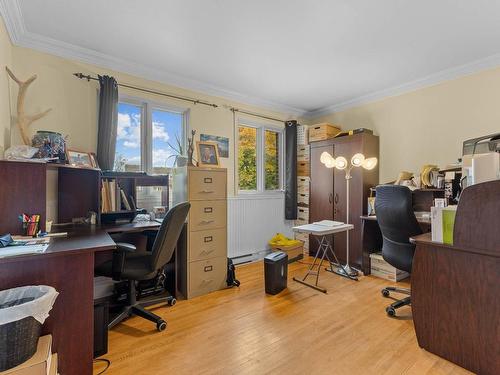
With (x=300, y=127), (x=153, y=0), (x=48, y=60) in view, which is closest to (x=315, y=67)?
(x=300, y=127)

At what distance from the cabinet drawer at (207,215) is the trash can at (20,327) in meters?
1.54

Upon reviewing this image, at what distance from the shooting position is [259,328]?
6.97 feet

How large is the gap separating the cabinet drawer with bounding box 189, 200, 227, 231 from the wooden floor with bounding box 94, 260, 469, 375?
29.4 inches

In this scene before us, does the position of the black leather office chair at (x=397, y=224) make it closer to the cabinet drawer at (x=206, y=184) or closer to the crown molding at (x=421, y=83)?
the cabinet drawer at (x=206, y=184)

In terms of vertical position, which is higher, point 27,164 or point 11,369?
point 27,164

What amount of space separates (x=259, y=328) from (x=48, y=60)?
10.2 ft

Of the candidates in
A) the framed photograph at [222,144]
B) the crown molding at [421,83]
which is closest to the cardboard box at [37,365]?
the framed photograph at [222,144]

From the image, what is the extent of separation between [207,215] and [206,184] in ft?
1.13

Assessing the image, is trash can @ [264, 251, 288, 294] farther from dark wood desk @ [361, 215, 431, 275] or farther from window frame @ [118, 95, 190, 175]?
window frame @ [118, 95, 190, 175]

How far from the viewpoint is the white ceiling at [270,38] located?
6.45ft

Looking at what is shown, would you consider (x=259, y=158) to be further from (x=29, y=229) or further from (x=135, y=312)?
(x=29, y=229)

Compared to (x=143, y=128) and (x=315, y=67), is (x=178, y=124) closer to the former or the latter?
(x=143, y=128)

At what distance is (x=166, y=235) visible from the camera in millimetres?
2098

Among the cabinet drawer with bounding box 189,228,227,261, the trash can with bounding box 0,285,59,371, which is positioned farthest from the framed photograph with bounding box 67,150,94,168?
the trash can with bounding box 0,285,59,371
